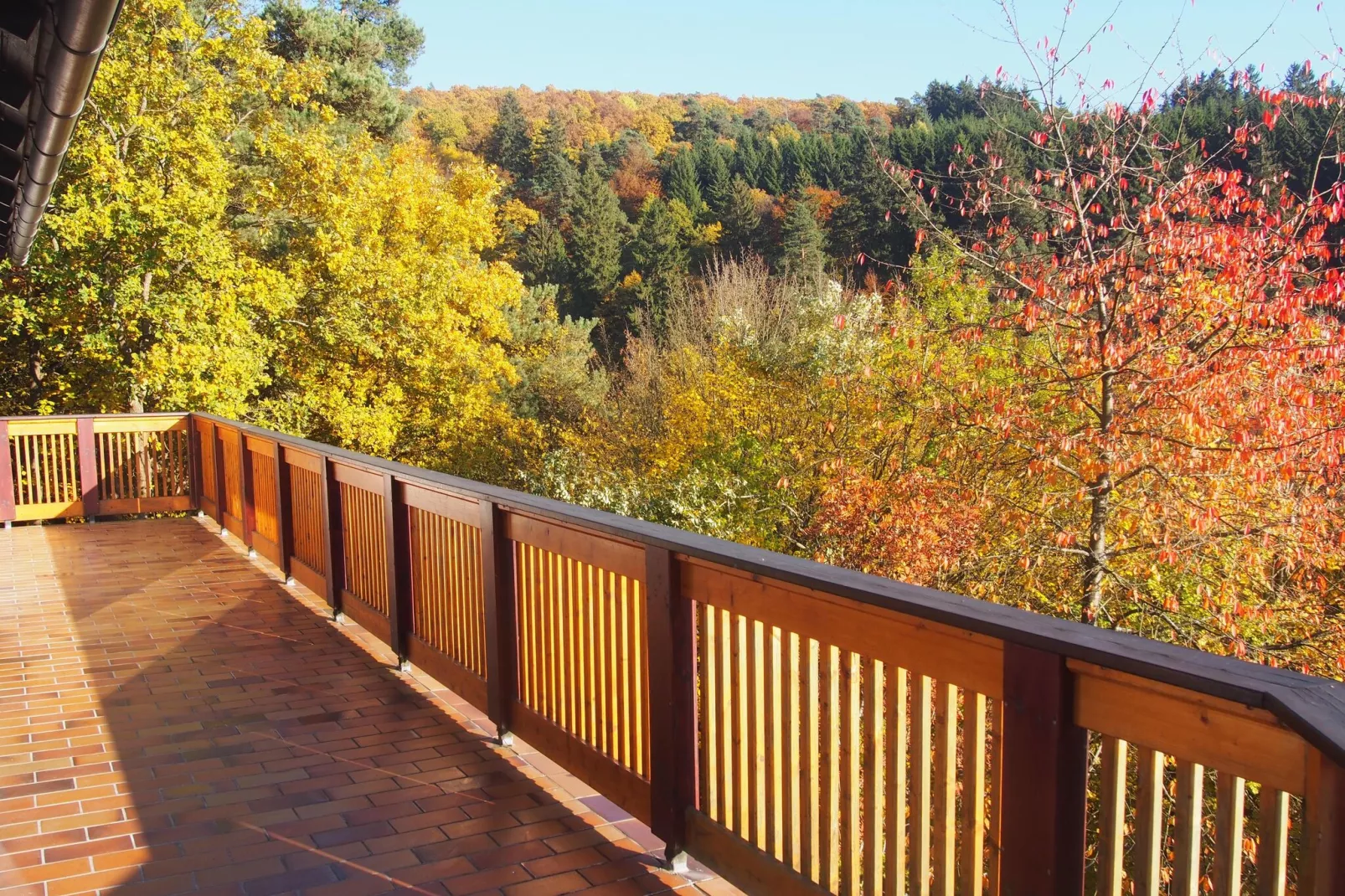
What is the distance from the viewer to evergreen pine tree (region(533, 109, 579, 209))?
35.7 metres

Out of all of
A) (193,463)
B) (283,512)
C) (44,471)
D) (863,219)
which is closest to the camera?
(283,512)

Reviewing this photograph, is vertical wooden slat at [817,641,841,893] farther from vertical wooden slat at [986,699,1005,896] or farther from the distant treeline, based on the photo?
the distant treeline

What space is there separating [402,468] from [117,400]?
11.5m

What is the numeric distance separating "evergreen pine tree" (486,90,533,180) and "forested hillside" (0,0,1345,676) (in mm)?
8437

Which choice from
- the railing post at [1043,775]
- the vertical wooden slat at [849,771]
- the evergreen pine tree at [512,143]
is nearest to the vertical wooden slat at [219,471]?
the vertical wooden slat at [849,771]

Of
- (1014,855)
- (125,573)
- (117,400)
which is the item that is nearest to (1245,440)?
(1014,855)

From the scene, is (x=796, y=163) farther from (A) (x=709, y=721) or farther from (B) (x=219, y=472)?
(A) (x=709, y=721)

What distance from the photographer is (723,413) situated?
1516cm

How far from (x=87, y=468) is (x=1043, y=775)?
1042 cm

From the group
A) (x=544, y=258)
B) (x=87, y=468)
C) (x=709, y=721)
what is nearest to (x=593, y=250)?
(x=544, y=258)

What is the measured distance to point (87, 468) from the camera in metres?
9.93

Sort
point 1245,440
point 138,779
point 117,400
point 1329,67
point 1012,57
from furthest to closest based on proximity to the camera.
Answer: point 117,400 → point 1012,57 → point 1329,67 → point 1245,440 → point 138,779

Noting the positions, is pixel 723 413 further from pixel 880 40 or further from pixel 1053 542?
pixel 880 40

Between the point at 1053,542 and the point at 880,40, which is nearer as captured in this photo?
the point at 1053,542
